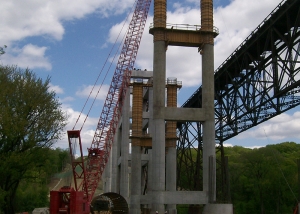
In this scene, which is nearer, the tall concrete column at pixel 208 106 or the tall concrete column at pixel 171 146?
the tall concrete column at pixel 208 106

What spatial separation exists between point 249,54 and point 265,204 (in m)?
47.5

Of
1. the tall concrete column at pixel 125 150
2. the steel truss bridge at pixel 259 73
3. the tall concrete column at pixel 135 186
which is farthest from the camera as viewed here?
the tall concrete column at pixel 125 150

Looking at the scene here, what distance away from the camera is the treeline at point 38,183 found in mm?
42625

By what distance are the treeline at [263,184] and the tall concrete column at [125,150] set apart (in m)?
25.1

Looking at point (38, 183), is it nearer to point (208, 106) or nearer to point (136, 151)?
point (136, 151)

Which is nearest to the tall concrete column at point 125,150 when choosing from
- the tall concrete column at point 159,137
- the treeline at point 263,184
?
the treeline at point 263,184

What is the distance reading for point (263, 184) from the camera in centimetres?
7775

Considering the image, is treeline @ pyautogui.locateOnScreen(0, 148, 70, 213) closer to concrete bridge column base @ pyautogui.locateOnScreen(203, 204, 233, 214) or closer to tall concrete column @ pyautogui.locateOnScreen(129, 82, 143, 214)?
tall concrete column @ pyautogui.locateOnScreen(129, 82, 143, 214)

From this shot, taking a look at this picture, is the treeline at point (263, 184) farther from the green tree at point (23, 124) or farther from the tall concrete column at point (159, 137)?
the green tree at point (23, 124)

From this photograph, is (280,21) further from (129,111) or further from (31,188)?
(31,188)

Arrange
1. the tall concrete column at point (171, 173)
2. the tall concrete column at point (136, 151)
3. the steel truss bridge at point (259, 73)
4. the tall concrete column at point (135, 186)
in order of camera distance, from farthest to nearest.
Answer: the tall concrete column at point (136, 151) → the tall concrete column at point (135, 186) → the tall concrete column at point (171, 173) → the steel truss bridge at point (259, 73)

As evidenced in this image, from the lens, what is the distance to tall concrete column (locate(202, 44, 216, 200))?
4153cm

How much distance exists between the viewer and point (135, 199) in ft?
208

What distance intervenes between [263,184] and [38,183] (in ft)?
129
